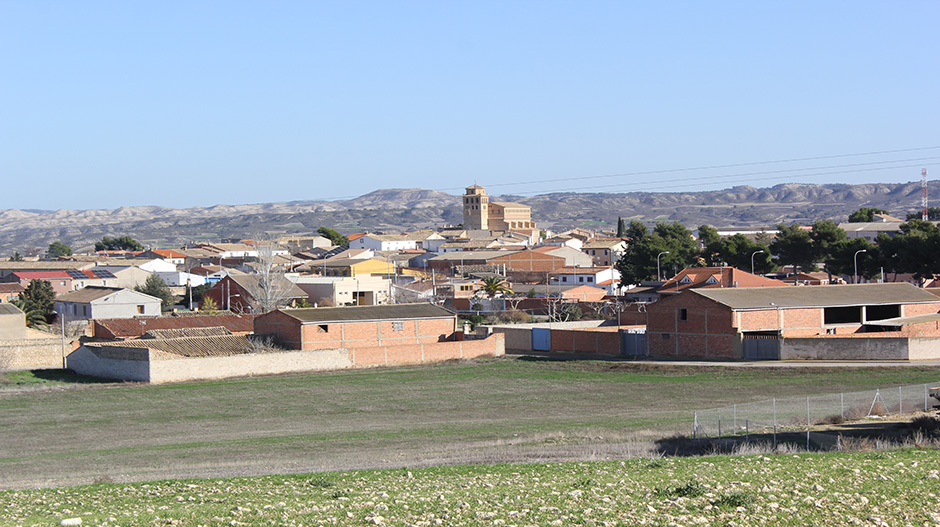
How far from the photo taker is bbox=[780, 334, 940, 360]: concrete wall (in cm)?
4197

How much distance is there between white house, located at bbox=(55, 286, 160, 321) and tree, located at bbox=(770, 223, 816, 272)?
5569 cm

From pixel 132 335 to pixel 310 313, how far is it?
488 inches

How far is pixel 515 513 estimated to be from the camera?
13180mm

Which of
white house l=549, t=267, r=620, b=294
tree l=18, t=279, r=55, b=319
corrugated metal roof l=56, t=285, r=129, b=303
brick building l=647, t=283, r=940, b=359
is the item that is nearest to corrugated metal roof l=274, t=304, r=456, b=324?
brick building l=647, t=283, r=940, b=359

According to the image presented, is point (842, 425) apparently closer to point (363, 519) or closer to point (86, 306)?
point (363, 519)

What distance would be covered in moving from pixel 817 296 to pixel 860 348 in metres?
9.07

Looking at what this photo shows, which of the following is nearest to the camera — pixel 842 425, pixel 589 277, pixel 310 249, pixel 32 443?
pixel 842 425

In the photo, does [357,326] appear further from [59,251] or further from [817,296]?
[59,251]

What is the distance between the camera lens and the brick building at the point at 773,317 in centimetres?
4753

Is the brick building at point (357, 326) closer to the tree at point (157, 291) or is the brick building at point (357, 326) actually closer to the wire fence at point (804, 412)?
the wire fence at point (804, 412)

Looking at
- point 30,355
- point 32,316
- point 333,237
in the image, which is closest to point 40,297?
point 32,316

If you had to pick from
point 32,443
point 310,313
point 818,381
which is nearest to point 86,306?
point 310,313

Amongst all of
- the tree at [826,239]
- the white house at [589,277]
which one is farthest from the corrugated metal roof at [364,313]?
the tree at [826,239]

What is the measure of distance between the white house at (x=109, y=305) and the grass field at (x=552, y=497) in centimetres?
5736
